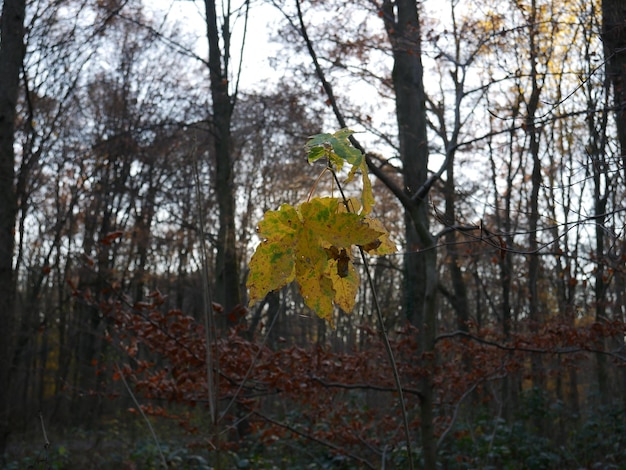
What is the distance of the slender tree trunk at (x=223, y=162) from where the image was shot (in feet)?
32.1

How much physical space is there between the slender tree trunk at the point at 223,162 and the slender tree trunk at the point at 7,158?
11.4ft

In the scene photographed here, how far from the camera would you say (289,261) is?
106 cm

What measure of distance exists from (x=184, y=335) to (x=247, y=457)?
524 cm

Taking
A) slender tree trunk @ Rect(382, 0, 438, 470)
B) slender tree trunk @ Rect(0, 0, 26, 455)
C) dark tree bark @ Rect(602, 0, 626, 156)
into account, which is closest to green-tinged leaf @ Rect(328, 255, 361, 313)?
slender tree trunk @ Rect(382, 0, 438, 470)

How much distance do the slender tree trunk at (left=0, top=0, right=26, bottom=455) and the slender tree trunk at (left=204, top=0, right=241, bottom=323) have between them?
3.49 m

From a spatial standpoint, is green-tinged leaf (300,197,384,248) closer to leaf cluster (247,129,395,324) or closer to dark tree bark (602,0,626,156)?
leaf cluster (247,129,395,324)

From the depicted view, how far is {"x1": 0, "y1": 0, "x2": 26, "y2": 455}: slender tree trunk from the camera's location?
625cm

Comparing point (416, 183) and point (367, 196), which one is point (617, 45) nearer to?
point (416, 183)

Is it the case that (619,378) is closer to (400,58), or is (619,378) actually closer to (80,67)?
(400,58)

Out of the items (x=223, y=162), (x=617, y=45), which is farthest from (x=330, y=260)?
(x=223, y=162)

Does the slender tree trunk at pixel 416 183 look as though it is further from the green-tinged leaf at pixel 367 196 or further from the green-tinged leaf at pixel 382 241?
the green-tinged leaf at pixel 367 196

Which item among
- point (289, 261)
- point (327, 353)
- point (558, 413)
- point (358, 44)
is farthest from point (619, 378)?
point (289, 261)

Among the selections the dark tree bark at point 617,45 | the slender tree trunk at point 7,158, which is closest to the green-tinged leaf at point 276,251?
the dark tree bark at point 617,45

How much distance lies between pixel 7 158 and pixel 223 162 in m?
4.23
